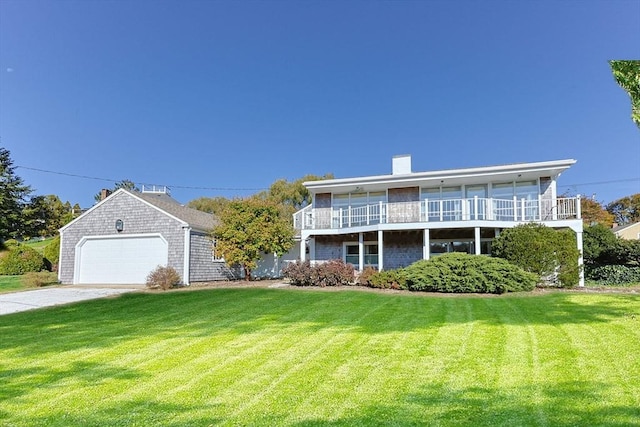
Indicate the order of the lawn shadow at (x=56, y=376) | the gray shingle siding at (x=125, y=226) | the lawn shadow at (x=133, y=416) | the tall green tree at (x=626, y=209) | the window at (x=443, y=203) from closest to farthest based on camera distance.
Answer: the lawn shadow at (x=133, y=416) → the lawn shadow at (x=56, y=376) → the window at (x=443, y=203) → the gray shingle siding at (x=125, y=226) → the tall green tree at (x=626, y=209)

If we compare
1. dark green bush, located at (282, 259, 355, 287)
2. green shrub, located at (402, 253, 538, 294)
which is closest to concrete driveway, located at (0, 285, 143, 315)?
dark green bush, located at (282, 259, 355, 287)

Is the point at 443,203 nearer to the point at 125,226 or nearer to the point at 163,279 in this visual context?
the point at 163,279

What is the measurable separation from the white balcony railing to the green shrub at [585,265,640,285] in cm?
325

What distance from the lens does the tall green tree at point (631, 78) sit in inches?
236

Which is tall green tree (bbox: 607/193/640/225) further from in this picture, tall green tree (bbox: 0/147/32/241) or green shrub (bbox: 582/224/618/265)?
tall green tree (bbox: 0/147/32/241)

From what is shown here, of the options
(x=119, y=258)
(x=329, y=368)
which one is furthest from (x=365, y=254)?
(x=329, y=368)

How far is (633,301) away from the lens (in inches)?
410

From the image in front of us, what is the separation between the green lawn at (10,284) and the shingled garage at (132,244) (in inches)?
74.8

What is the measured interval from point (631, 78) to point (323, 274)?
11.6m

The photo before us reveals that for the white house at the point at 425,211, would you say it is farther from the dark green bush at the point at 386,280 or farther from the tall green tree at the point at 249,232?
the dark green bush at the point at 386,280

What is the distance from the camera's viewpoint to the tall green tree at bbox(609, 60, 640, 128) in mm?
5988

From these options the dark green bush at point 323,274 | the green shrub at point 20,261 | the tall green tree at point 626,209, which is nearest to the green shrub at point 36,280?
the green shrub at point 20,261

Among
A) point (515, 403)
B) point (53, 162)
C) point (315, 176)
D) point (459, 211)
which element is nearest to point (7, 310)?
point (515, 403)

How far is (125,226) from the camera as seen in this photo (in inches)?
805
